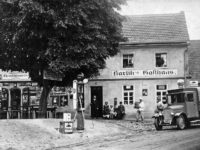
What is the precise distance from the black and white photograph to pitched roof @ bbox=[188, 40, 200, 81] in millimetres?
129

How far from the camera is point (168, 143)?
15617 millimetres

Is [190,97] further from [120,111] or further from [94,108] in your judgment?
[94,108]

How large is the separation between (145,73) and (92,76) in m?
9.18

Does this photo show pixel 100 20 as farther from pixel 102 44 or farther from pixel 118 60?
pixel 118 60

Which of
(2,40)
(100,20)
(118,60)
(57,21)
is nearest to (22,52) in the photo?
(2,40)

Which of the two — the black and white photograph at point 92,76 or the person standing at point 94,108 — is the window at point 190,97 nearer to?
the black and white photograph at point 92,76

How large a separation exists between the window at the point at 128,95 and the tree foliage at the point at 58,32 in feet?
34.0

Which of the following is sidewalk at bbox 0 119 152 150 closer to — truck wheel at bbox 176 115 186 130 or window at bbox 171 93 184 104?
truck wheel at bbox 176 115 186 130

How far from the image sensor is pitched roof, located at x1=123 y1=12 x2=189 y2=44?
35.2 meters

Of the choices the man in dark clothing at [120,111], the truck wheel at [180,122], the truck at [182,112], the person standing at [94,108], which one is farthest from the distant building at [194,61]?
the truck wheel at [180,122]

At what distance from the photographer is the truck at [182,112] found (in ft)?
74.2

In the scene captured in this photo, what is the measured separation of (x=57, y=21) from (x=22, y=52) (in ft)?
10.7

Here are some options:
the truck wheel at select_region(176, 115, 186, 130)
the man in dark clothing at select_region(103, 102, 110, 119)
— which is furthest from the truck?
the man in dark clothing at select_region(103, 102, 110, 119)

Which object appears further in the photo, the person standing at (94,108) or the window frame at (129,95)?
the person standing at (94,108)
